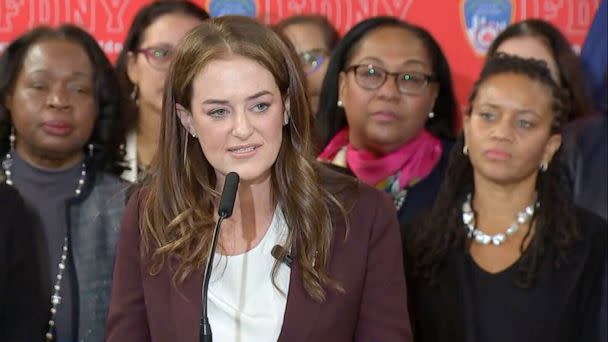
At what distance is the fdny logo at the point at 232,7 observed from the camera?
168 inches

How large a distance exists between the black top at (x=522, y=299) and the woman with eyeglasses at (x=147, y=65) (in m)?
1.17

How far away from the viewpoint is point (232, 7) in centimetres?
427

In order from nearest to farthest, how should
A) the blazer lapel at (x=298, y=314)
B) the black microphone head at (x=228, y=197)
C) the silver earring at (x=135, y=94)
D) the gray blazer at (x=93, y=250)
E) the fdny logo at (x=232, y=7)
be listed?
the black microphone head at (x=228, y=197) < the blazer lapel at (x=298, y=314) < the gray blazer at (x=93, y=250) < the silver earring at (x=135, y=94) < the fdny logo at (x=232, y=7)

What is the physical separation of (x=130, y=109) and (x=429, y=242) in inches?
45.3

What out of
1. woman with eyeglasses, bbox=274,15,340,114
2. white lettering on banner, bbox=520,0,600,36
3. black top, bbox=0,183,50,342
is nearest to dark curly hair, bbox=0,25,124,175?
black top, bbox=0,183,50,342

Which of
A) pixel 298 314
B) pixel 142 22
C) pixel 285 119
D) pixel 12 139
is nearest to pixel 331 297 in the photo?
pixel 298 314

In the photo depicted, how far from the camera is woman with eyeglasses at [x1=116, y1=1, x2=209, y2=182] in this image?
3613 mm

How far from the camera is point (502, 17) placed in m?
4.22

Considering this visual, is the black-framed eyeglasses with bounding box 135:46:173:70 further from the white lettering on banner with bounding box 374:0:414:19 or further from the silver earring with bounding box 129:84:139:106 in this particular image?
the white lettering on banner with bounding box 374:0:414:19

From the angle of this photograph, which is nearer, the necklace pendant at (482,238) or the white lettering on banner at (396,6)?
the necklace pendant at (482,238)

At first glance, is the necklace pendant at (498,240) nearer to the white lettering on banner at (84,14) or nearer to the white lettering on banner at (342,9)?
the white lettering on banner at (342,9)

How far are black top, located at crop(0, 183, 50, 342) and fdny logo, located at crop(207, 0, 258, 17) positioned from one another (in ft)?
5.29

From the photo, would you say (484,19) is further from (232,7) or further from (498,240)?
(498,240)

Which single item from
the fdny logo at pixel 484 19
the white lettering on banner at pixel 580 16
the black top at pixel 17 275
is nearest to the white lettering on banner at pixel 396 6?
the fdny logo at pixel 484 19
